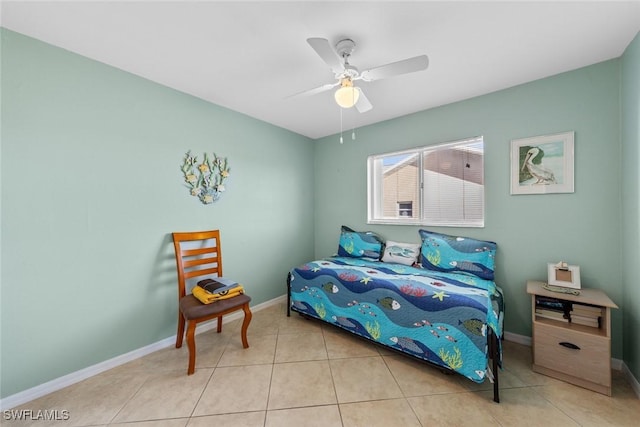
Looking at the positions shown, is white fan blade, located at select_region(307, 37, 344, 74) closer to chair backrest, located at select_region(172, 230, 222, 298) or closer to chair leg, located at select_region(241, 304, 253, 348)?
chair backrest, located at select_region(172, 230, 222, 298)

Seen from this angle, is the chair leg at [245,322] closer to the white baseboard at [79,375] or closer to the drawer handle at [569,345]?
the white baseboard at [79,375]

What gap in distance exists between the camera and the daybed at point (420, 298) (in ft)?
5.38

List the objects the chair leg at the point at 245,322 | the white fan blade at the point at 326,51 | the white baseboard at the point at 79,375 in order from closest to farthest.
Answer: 1. the white fan blade at the point at 326,51
2. the white baseboard at the point at 79,375
3. the chair leg at the point at 245,322

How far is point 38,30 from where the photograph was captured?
1.55 m

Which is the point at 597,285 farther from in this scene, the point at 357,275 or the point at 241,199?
the point at 241,199

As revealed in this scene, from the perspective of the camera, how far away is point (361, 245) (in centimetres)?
309

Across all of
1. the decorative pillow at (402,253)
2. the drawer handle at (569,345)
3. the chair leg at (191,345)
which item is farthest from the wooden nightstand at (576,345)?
the chair leg at (191,345)

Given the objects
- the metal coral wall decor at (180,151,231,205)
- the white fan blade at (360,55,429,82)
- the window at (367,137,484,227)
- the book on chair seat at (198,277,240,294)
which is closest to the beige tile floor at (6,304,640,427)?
the book on chair seat at (198,277,240,294)

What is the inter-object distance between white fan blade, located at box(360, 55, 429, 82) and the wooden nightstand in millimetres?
1930

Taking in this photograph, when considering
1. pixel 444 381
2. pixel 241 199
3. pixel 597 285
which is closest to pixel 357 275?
pixel 444 381

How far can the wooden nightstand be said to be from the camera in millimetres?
1573

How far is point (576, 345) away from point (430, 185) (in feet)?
6.04

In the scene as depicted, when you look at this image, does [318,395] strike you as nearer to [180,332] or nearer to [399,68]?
[180,332]

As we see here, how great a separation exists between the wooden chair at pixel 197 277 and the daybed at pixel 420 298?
0.81 metres
